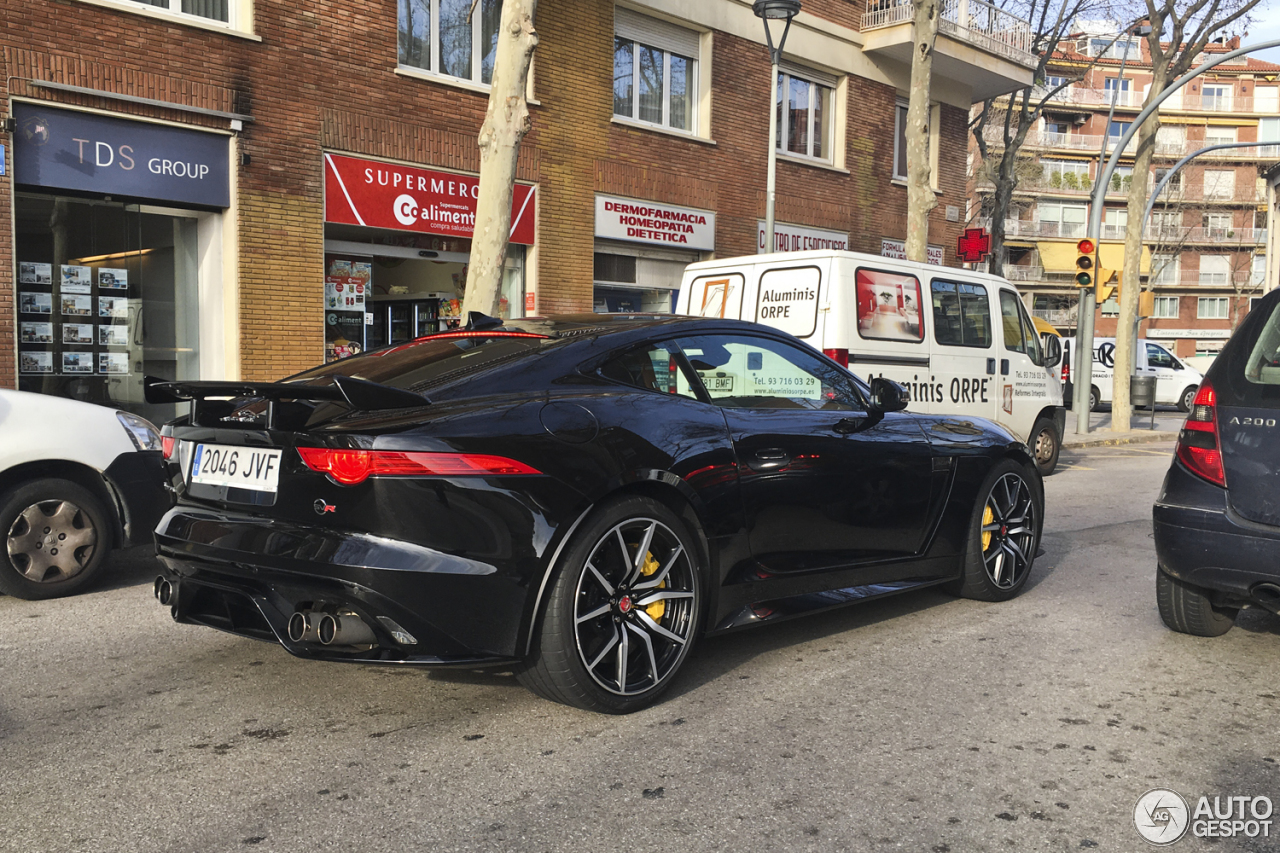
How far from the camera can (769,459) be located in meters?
4.29

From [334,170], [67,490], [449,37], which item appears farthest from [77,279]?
[67,490]

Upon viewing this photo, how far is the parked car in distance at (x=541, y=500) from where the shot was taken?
3334mm

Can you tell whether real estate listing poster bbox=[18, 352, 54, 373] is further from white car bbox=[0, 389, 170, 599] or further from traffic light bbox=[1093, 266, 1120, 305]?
traffic light bbox=[1093, 266, 1120, 305]

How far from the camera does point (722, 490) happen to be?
161 inches

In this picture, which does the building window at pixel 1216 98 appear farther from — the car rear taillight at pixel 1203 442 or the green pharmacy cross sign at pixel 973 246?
the car rear taillight at pixel 1203 442

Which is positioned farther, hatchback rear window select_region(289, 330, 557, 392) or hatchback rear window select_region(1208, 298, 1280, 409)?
hatchback rear window select_region(1208, 298, 1280, 409)

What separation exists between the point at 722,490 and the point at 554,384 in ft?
2.55

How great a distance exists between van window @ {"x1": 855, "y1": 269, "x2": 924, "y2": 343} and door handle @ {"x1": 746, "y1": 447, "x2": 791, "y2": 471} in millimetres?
5443

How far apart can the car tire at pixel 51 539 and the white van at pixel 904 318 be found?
5735mm

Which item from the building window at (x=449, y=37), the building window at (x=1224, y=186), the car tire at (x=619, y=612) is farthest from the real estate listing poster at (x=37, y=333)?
the building window at (x=1224, y=186)

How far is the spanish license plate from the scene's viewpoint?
3508 millimetres

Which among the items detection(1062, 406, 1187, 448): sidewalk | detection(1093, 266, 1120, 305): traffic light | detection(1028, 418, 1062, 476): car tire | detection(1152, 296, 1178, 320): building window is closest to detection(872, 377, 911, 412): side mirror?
detection(1028, 418, 1062, 476): car tire

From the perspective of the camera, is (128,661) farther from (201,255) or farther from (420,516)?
(201,255)

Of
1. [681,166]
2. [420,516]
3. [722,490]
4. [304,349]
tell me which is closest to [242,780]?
[420,516]
